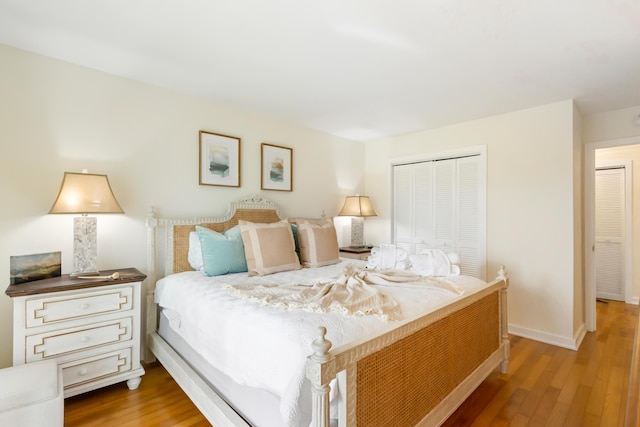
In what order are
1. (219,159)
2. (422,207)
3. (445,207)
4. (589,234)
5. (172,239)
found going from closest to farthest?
1. (172,239)
2. (219,159)
3. (589,234)
4. (445,207)
5. (422,207)

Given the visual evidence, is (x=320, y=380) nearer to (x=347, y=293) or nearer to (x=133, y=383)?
(x=347, y=293)

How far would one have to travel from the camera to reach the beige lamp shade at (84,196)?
6.91 feet

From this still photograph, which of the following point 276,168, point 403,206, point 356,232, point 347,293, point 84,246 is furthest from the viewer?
point 356,232

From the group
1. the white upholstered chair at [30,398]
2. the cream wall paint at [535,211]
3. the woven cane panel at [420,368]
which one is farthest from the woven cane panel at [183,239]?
the cream wall paint at [535,211]

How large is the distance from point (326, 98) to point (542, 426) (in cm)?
291

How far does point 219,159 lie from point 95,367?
1950 mm

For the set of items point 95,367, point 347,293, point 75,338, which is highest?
point 347,293

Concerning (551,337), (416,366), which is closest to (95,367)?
(416,366)

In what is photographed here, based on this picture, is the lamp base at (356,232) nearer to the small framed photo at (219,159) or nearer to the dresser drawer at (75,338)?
the small framed photo at (219,159)

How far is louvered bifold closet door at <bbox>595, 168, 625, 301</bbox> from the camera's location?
448cm

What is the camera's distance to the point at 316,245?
3031mm

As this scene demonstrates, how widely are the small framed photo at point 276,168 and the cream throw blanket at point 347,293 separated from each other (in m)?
1.60

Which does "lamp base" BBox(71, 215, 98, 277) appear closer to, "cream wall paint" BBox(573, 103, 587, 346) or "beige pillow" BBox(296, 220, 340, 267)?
"beige pillow" BBox(296, 220, 340, 267)

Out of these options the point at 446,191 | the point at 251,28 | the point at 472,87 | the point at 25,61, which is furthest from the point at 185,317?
the point at 446,191
